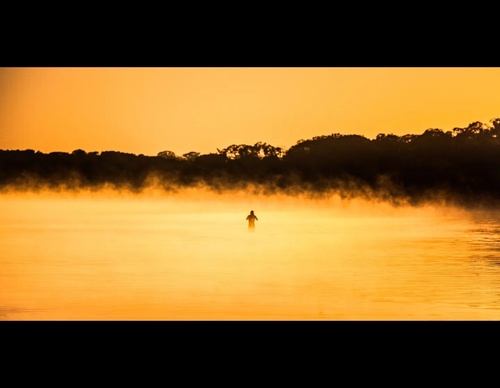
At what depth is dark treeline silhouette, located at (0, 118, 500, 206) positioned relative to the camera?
15.5 metres

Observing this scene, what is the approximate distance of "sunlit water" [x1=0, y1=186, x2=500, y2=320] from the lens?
9633 millimetres

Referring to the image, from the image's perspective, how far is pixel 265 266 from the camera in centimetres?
1366

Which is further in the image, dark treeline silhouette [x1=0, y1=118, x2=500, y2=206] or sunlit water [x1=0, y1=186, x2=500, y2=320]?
dark treeline silhouette [x1=0, y1=118, x2=500, y2=206]

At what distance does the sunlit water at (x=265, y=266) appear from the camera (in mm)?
9633

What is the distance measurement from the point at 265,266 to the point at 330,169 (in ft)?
10.4

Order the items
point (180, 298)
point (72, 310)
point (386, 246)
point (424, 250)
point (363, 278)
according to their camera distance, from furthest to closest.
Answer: point (386, 246)
point (424, 250)
point (363, 278)
point (180, 298)
point (72, 310)

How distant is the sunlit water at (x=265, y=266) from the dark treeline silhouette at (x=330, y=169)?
44 cm

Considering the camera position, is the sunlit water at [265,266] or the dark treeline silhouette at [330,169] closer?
the sunlit water at [265,266]

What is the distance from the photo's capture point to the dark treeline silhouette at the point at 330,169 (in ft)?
→ 51.0

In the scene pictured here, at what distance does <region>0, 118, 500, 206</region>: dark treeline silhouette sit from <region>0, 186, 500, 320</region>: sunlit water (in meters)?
0.44
